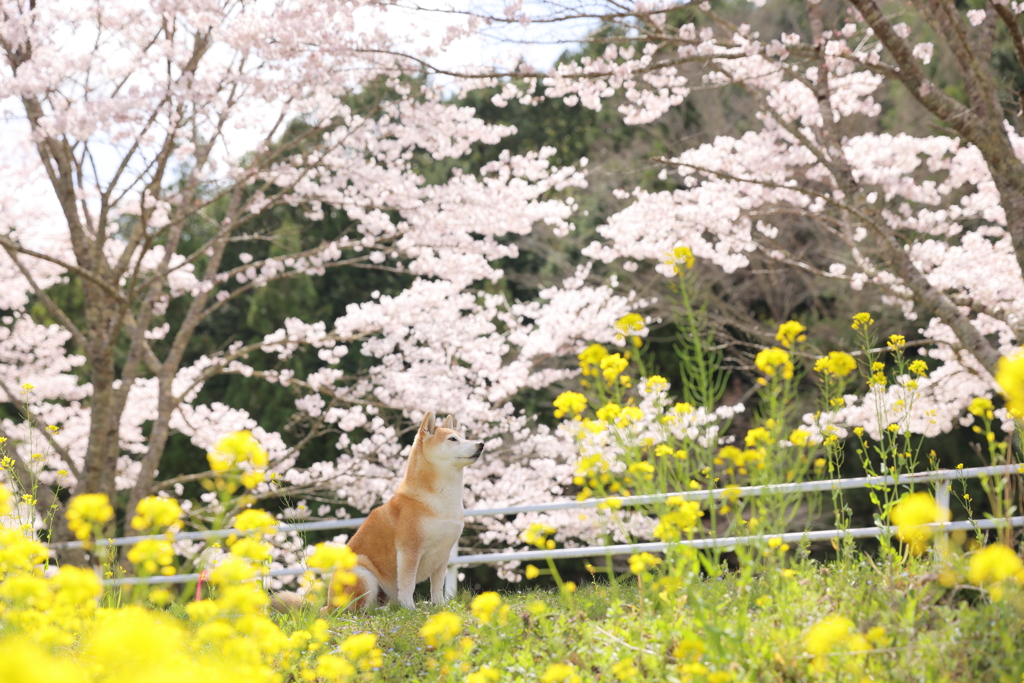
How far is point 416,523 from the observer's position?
14.0 ft

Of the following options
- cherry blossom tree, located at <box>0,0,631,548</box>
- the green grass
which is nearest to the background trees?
cherry blossom tree, located at <box>0,0,631,548</box>

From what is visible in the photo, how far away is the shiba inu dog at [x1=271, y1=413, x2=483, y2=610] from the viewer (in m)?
4.27

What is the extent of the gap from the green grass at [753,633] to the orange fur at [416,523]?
1.32 feet

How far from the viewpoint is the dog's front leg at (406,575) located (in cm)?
426

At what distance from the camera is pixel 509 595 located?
15.5ft

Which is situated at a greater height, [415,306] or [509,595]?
[415,306]

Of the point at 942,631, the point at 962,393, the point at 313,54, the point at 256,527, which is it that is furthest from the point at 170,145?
the point at 962,393

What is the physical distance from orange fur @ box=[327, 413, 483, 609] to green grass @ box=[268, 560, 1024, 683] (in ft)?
1.32

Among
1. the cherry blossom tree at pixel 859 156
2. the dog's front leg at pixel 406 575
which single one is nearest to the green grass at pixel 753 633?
the dog's front leg at pixel 406 575

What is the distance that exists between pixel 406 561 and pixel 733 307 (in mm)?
9475

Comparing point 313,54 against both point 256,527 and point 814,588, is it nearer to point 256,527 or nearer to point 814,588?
point 256,527

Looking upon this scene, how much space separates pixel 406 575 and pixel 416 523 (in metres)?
0.28

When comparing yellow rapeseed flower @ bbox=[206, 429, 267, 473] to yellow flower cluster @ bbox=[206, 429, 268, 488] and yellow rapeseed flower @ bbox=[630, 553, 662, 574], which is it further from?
yellow rapeseed flower @ bbox=[630, 553, 662, 574]

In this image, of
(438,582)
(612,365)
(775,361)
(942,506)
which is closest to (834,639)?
(775,361)
